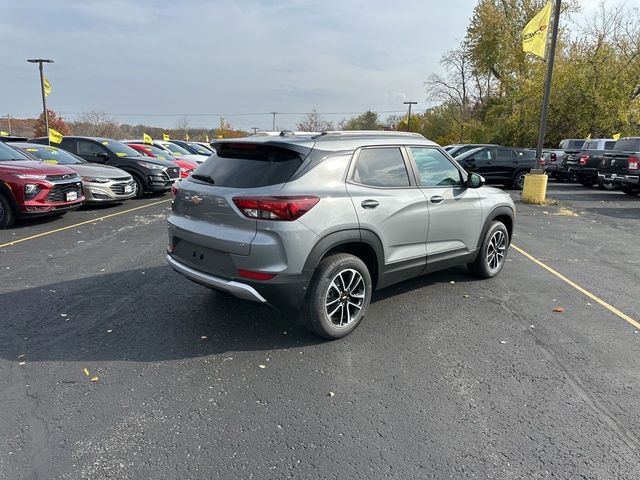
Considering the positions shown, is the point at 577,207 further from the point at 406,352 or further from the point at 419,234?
the point at 406,352

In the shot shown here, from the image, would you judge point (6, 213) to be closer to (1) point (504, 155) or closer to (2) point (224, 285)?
(2) point (224, 285)

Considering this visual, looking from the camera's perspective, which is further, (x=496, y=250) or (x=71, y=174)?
(x=71, y=174)

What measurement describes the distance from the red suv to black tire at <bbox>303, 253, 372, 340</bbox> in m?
6.86

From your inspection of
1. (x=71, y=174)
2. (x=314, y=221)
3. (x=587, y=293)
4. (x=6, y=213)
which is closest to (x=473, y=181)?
(x=587, y=293)

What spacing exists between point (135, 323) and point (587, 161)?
19171 millimetres

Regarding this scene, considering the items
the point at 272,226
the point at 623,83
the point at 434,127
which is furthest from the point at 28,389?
the point at 434,127

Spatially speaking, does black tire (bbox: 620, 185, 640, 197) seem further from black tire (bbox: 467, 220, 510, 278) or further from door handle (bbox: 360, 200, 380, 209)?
door handle (bbox: 360, 200, 380, 209)

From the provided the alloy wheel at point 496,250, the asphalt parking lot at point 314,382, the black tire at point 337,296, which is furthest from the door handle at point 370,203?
the alloy wheel at point 496,250

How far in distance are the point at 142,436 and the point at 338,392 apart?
1274 mm

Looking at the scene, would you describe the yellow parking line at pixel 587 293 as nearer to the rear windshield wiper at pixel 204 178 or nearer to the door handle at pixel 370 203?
the door handle at pixel 370 203

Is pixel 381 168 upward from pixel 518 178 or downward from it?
upward

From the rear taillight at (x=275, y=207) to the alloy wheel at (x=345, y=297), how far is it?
2.25 ft

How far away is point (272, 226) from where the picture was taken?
3.36 metres

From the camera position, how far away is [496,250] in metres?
5.73
